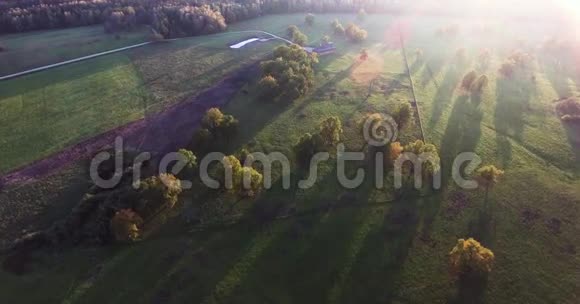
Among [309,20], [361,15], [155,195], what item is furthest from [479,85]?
[155,195]

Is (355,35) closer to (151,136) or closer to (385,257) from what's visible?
(151,136)

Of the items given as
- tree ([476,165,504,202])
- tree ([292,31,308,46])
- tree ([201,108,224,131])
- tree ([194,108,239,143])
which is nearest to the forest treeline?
tree ([292,31,308,46])

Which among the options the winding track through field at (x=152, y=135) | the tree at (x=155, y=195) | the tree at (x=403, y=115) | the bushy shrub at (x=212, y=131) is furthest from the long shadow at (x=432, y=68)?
the tree at (x=155, y=195)

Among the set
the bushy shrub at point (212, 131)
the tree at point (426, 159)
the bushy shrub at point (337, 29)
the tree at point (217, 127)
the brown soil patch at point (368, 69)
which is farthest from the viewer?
the bushy shrub at point (337, 29)

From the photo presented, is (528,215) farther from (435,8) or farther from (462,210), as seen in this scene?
(435,8)

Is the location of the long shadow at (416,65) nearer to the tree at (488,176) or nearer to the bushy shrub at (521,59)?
the bushy shrub at (521,59)

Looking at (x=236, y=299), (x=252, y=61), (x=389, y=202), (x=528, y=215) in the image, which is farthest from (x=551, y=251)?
(x=252, y=61)
